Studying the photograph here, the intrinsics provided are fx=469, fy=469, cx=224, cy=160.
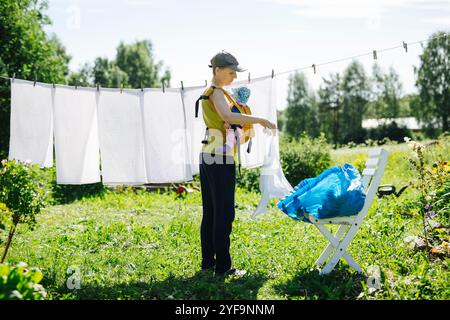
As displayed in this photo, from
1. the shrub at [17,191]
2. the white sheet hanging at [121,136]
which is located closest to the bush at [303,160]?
the white sheet hanging at [121,136]

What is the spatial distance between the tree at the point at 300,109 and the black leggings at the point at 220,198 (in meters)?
45.7

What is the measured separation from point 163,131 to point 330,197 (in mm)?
2445

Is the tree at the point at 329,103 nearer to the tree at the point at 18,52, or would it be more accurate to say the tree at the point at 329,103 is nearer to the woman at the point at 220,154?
the tree at the point at 18,52

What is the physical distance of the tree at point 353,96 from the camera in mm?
48434

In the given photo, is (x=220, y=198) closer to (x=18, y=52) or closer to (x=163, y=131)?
(x=163, y=131)

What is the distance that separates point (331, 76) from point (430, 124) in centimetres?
1371

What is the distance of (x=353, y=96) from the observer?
161ft

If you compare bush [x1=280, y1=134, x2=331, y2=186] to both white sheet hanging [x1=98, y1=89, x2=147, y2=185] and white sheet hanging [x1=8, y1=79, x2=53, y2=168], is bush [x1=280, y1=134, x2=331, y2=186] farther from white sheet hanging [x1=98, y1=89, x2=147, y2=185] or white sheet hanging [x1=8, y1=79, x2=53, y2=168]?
white sheet hanging [x1=8, y1=79, x2=53, y2=168]

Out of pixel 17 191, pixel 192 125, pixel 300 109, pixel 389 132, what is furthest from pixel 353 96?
Result: pixel 17 191

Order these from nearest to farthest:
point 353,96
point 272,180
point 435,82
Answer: point 272,180 → point 435,82 → point 353,96

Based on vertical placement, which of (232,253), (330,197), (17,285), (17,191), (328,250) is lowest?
(232,253)
